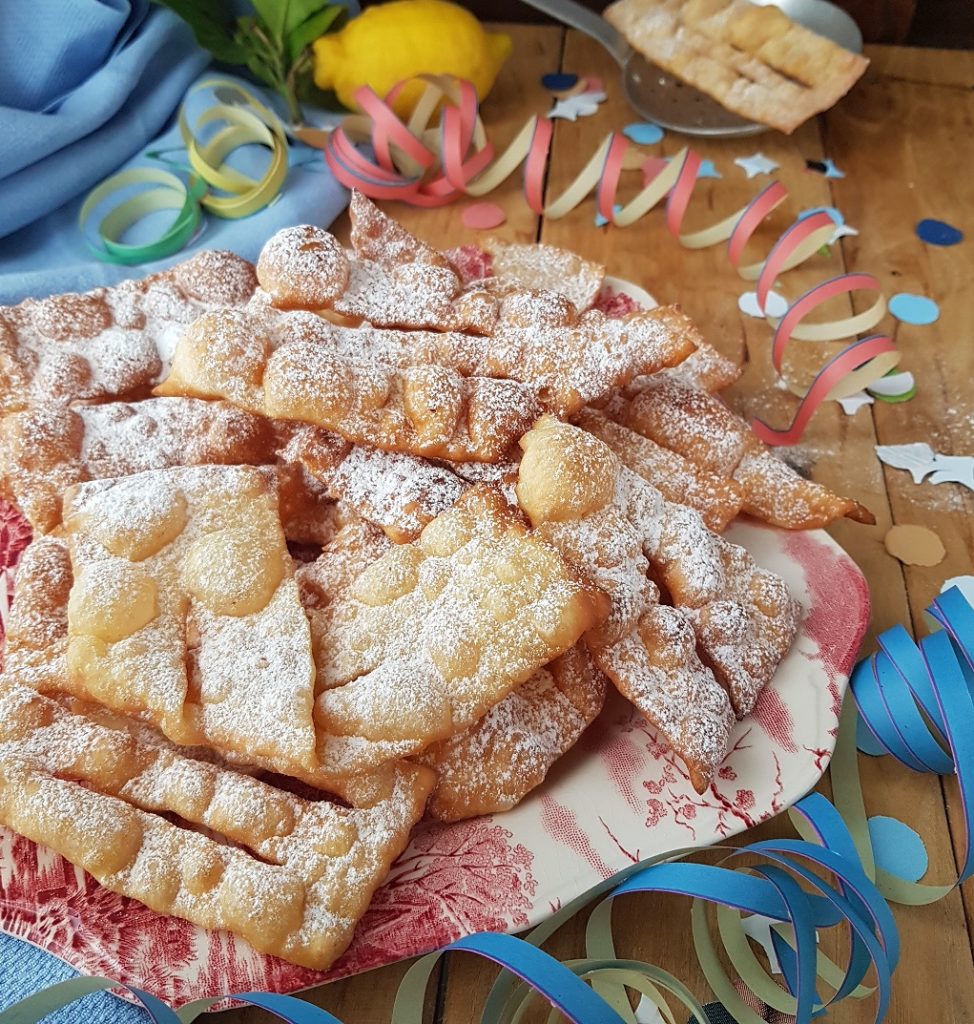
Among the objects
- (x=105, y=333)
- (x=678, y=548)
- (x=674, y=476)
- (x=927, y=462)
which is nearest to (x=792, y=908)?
(x=678, y=548)

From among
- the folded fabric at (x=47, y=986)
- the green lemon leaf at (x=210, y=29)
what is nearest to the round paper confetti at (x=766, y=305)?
the green lemon leaf at (x=210, y=29)

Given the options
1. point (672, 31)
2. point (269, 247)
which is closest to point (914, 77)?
point (672, 31)

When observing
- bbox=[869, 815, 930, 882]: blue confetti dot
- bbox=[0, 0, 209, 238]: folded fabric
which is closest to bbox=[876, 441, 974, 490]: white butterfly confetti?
bbox=[869, 815, 930, 882]: blue confetti dot

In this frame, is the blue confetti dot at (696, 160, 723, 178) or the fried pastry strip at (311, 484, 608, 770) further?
the blue confetti dot at (696, 160, 723, 178)

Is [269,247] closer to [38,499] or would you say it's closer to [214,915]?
[38,499]

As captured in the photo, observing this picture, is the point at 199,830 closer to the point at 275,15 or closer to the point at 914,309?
the point at 914,309

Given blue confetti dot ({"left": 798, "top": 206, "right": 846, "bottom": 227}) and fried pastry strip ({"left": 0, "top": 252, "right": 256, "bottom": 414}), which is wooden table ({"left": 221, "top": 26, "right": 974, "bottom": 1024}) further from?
fried pastry strip ({"left": 0, "top": 252, "right": 256, "bottom": 414})
